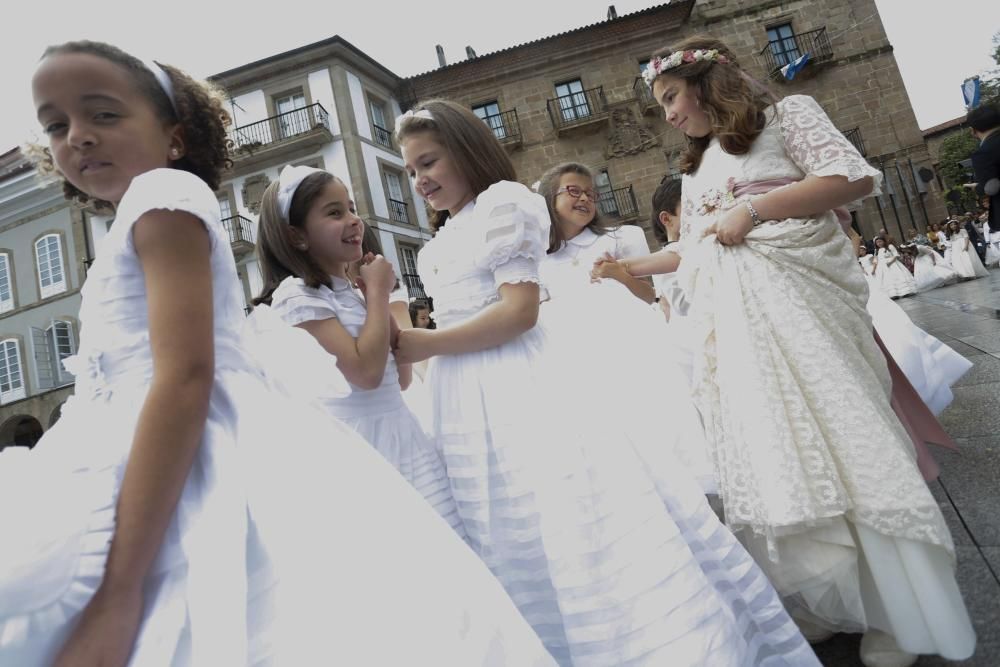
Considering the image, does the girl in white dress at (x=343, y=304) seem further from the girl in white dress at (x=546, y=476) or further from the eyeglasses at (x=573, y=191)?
the eyeglasses at (x=573, y=191)

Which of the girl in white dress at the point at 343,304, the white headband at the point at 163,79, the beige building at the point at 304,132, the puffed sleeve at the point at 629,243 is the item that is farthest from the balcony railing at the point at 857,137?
the white headband at the point at 163,79

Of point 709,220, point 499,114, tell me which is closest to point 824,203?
point 709,220

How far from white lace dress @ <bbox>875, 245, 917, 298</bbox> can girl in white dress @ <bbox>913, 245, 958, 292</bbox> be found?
0.23m

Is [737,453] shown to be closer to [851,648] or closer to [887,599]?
[887,599]

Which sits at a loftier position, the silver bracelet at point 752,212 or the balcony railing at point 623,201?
the balcony railing at point 623,201

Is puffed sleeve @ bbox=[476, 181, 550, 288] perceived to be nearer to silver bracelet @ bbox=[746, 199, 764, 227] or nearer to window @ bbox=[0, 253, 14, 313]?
silver bracelet @ bbox=[746, 199, 764, 227]

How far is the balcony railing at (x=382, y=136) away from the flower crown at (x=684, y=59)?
18.0m

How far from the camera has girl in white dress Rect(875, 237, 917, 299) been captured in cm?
1213

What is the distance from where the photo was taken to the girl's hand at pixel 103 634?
65 centimetres

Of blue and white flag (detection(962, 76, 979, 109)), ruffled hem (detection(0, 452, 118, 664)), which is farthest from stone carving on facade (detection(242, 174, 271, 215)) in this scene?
ruffled hem (detection(0, 452, 118, 664))

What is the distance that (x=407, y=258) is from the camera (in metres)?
19.0

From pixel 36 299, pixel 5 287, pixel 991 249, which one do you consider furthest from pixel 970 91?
pixel 5 287

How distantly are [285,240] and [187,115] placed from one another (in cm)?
62

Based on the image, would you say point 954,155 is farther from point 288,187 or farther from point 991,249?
point 288,187
